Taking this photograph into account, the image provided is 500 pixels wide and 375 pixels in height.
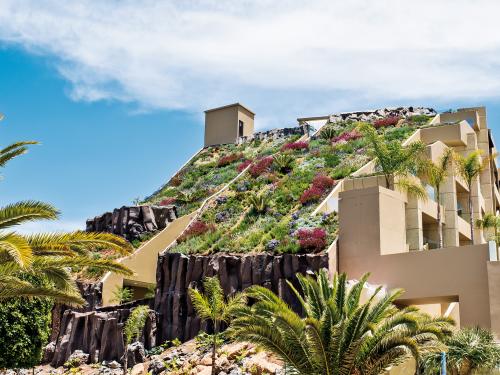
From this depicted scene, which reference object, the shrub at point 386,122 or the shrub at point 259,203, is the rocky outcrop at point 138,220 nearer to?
the shrub at point 259,203

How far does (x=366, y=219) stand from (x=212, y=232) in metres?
11.3

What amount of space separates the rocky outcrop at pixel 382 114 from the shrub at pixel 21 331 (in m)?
34.8

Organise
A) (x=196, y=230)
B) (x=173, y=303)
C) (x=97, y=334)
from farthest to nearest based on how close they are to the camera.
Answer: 1. (x=196, y=230)
2. (x=97, y=334)
3. (x=173, y=303)

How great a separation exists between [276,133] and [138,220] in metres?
17.7

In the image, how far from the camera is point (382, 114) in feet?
172

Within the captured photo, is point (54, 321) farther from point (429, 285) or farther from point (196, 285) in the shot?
point (429, 285)

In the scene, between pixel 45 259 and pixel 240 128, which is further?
pixel 240 128

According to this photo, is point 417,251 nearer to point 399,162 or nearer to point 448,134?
point 399,162

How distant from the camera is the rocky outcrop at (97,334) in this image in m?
31.6

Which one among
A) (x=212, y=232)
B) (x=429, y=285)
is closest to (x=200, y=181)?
(x=212, y=232)

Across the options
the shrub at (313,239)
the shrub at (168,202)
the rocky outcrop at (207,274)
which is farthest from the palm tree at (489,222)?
the shrub at (168,202)

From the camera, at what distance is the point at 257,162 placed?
4850cm

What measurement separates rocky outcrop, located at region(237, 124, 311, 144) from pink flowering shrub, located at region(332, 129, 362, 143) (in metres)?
4.65

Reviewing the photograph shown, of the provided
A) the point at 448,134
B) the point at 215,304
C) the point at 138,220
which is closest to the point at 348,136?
the point at 448,134
